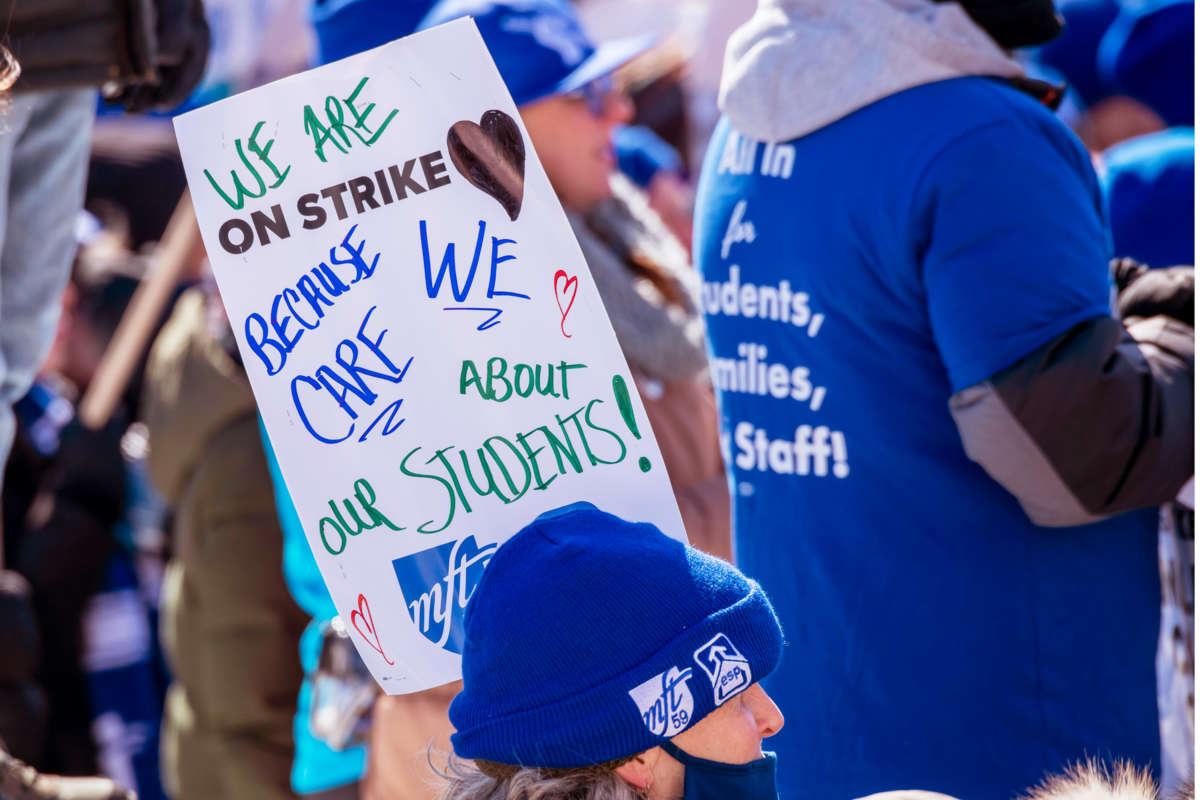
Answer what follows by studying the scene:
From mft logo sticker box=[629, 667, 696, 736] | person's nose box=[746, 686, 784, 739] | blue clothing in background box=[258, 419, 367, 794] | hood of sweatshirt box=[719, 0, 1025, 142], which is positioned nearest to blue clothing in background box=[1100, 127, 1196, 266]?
hood of sweatshirt box=[719, 0, 1025, 142]

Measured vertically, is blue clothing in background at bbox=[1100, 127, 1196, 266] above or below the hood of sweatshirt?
below

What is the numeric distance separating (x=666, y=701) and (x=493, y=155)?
59 cm

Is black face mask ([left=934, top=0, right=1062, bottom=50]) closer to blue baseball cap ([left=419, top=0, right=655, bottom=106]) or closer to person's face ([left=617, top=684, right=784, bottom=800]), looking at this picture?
blue baseball cap ([left=419, top=0, right=655, bottom=106])

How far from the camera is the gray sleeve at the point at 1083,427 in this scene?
1734 millimetres

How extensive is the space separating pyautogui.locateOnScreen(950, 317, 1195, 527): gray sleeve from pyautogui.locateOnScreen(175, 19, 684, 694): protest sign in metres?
0.50

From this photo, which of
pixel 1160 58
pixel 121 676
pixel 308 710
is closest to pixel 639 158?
pixel 1160 58

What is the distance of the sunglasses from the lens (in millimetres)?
2590

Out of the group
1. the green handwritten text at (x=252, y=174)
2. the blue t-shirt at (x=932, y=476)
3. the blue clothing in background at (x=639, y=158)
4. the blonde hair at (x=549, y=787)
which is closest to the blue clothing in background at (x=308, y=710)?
A: the blue t-shirt at (x=932, y=476)

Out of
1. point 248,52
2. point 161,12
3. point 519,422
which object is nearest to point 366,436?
point 519,422

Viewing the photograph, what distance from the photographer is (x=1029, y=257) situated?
5.73ft

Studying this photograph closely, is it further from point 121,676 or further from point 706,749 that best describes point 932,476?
point 121,676

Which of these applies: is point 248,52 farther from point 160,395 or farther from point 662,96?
point 160,395

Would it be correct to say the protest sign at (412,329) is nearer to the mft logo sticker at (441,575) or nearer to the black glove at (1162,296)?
the mft logo sticker at (441,575)

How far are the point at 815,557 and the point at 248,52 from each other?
13.2ft
